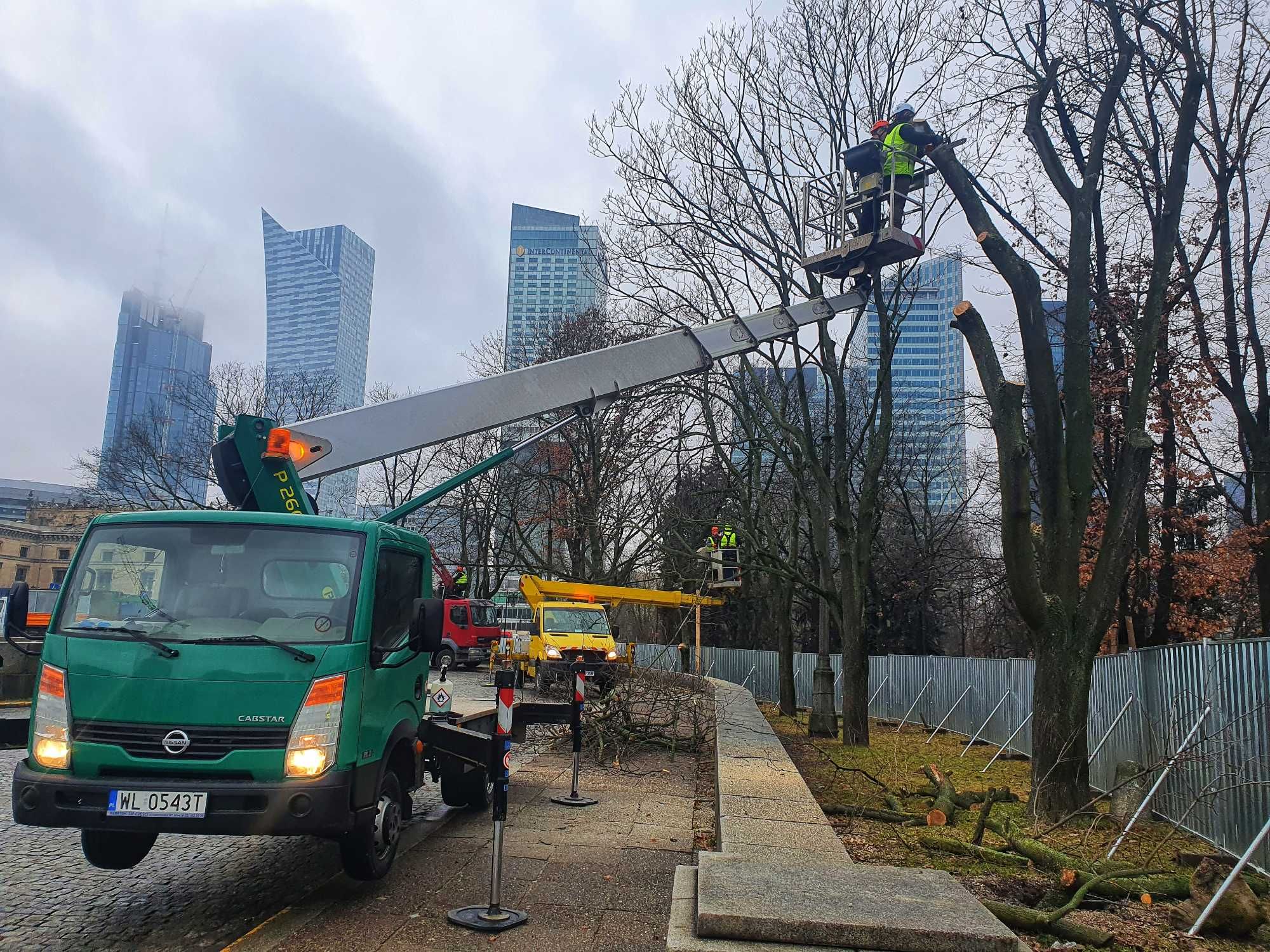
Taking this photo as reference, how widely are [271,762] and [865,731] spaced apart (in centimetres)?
1294

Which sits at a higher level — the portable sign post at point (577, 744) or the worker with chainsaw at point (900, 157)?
the worker with chainsaw at point (900, 157)

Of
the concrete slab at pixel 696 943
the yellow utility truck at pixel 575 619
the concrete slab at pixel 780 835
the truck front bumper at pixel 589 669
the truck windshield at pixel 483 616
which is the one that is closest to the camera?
the concrete slab at pixel 696 943

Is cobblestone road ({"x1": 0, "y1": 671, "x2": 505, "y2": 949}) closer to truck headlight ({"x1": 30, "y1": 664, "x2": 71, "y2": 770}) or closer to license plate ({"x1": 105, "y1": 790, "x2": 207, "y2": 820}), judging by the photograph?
license plate ({"x1": 105, "y1": 790, "x2": 207, "y2": 820})

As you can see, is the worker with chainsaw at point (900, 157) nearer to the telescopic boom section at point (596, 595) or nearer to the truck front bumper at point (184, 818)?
the truck front bumper at point (184, 818)

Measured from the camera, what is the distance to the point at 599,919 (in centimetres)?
571

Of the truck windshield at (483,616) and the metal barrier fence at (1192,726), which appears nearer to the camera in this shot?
the metal barrier fence at (1192,726)

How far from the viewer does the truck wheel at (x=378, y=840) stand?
5805 mm

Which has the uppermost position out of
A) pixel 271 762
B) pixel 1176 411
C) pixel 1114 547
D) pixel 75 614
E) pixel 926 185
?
pixel 926 185

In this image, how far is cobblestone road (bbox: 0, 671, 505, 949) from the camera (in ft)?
17.2

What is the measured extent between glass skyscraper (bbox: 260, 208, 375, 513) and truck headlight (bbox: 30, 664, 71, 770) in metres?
88.3

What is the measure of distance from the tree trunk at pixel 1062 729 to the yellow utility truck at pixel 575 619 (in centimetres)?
1135

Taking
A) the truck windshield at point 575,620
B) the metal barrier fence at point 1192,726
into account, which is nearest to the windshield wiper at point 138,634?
the metal barrier fence at point 1192,726

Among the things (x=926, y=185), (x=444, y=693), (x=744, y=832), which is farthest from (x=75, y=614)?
(x=926, y=185)

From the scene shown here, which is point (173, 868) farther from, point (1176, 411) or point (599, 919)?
point (1176, 411)
